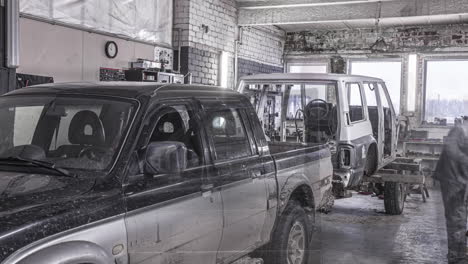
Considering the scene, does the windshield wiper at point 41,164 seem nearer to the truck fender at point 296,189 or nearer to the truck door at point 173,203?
the truck door at point 173,203

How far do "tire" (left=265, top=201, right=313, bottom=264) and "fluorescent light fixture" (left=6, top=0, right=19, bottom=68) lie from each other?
4.70 meters

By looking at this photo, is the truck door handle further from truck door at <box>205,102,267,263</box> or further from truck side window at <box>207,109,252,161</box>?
truck side window at <box>207,109,252,161</box>

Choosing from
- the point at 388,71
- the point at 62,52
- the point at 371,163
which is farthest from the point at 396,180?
the point at 388,71

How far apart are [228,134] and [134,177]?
1.20 meters

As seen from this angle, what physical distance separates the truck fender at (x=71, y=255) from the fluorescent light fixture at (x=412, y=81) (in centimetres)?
1509

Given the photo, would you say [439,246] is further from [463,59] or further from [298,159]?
[463,59]

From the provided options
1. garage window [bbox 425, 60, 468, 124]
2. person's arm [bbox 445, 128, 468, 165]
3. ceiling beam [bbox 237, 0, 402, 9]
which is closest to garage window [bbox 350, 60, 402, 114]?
garage window [bbox 425, 60, 468, 124]

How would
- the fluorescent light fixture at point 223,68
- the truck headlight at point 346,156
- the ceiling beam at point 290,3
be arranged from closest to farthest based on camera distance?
the truck headlight at point 346,156 < the ceiling beam at point 290,3 < the fluorescent light fixture at point 223,68

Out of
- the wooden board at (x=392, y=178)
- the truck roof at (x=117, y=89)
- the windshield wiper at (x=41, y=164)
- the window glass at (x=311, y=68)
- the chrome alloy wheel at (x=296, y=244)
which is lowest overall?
the chrome alloy wheel at (x=296, y=244)

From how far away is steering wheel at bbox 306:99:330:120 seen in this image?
8.09 meters

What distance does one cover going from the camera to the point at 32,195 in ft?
8.20

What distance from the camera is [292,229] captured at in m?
4.80

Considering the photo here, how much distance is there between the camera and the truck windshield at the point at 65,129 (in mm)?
3043

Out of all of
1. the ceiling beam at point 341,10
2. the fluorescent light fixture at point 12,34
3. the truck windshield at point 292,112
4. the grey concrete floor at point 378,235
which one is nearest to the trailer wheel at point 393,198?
the grey concrete floor at point 378,235
